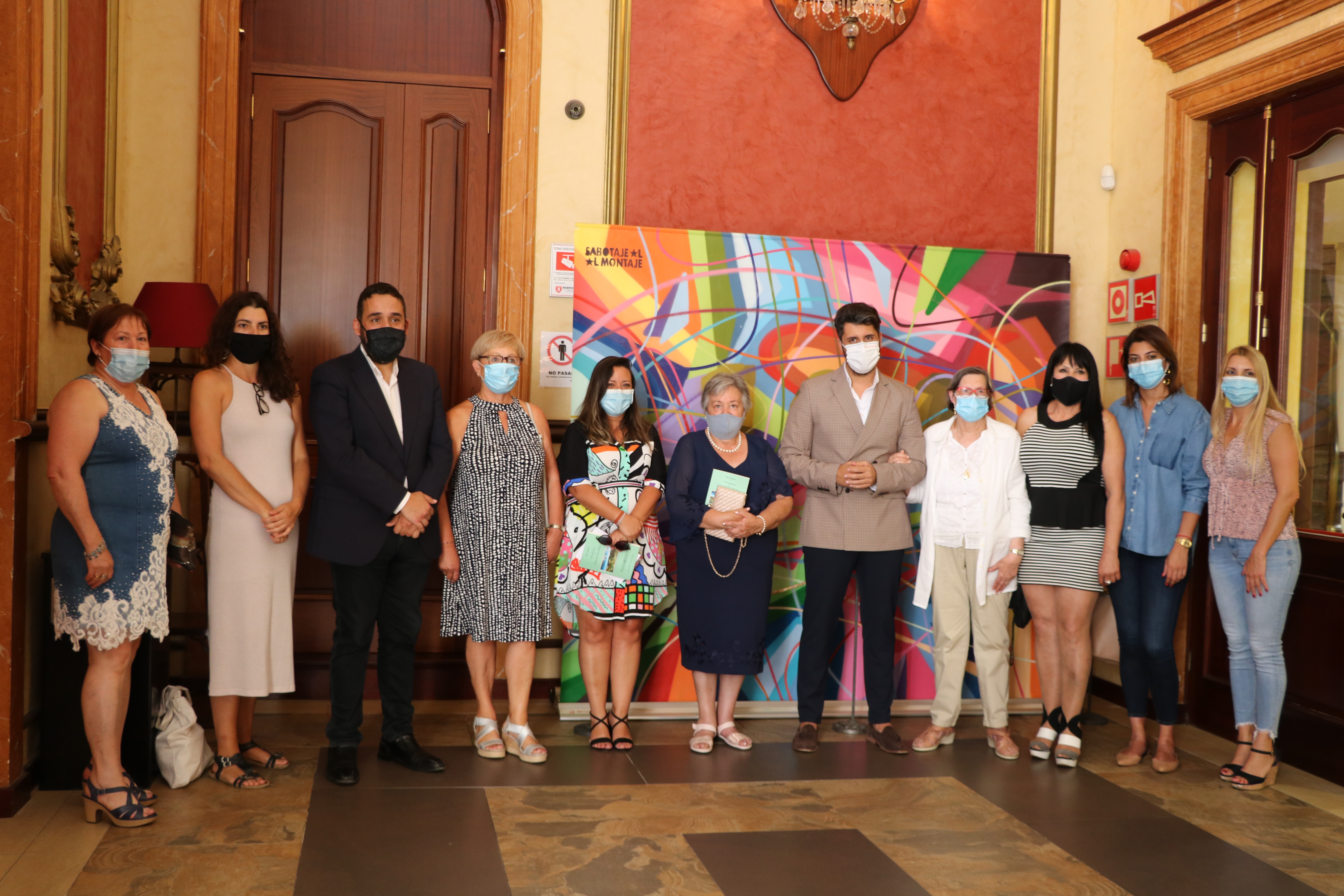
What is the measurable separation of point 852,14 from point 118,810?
4401 mm

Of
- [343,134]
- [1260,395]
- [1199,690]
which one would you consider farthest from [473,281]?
[1199,690]

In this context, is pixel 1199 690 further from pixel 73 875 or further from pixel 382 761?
pixel 73 875

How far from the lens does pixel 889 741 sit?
4.07 meters

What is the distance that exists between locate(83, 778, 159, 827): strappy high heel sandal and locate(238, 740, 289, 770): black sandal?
0.50 meters

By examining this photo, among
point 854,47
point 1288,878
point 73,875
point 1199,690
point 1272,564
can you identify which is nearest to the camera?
point 73,875

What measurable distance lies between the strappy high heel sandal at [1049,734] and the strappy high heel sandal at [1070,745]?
2cm

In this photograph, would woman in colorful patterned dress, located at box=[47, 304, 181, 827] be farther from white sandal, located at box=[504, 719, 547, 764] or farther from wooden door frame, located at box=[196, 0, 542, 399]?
wooden door frame, located at box=[196, 0, 542, 399]

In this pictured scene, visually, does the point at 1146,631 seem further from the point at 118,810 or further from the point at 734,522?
the point at 118,810

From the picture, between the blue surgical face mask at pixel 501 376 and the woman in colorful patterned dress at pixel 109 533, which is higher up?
the blue surgical face mask at pixel 501 376

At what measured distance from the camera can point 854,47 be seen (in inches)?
194

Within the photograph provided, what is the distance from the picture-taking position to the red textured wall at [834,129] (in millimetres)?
4777

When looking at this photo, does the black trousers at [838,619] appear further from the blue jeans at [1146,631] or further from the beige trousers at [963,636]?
the blue jeans at [1146,631]

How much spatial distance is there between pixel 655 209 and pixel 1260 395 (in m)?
2.60

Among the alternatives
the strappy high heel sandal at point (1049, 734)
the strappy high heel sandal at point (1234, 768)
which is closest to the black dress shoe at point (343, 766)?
the strappy high heel sandal at point (1049, 734)
